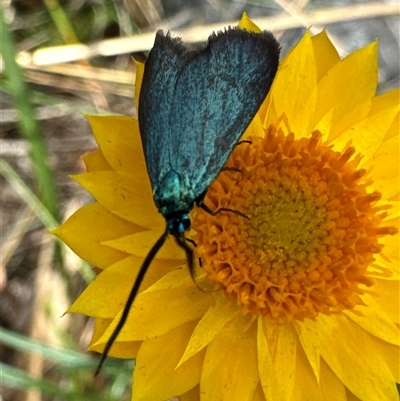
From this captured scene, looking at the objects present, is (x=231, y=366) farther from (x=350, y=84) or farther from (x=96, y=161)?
(x=350, y=84)

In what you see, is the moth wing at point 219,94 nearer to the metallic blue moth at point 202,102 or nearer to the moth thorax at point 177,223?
the metallic blue moth at point 202,102

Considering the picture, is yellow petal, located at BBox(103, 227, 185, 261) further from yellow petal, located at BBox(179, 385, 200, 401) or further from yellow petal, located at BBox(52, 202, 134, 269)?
yellow petal, located at BBox(179, 385, 200, 401)

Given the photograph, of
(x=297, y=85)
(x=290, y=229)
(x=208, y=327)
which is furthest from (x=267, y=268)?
(x=297, y=85)

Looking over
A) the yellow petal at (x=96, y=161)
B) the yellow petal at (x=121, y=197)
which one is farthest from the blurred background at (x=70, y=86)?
the yellow petal at (x=121, y=197)

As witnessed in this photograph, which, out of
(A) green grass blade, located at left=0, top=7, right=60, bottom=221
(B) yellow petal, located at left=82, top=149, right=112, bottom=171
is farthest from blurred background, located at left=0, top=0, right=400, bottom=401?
(B) yellow petal, located at left=82, top=149, right=112, bottom=171

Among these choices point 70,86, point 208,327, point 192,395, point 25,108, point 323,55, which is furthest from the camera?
point 70,86
